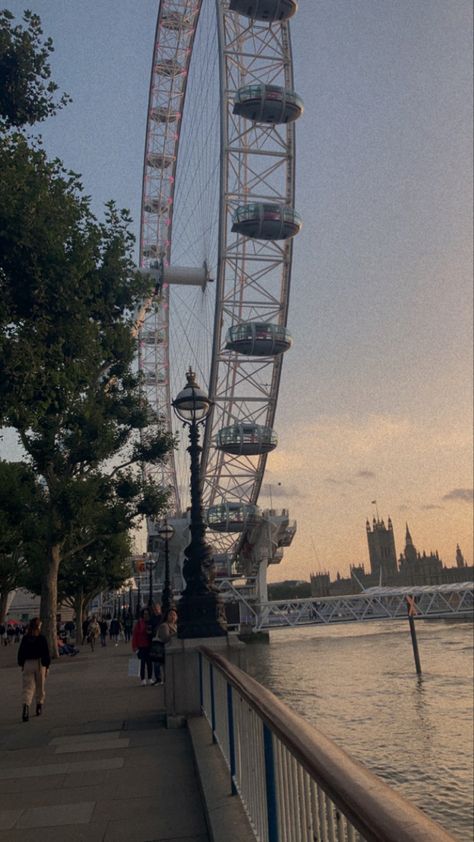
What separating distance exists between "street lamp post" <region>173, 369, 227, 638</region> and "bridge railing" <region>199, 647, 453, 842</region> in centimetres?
485

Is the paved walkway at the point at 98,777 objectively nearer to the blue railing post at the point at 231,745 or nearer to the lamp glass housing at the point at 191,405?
the blue railing post at the point at 231,745

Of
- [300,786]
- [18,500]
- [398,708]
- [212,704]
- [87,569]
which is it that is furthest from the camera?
[87,569]

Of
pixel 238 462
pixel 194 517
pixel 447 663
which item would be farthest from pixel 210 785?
pixel 238 462

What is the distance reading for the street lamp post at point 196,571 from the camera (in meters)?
11.3

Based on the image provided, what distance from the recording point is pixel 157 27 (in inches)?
2263

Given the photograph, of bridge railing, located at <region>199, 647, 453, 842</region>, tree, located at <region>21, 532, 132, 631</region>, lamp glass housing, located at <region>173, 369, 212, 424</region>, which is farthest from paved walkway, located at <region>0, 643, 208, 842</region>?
tree, located at <region>21, 532, 132, 631</region>

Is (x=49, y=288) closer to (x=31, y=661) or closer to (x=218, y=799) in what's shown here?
(x=31, y=661)

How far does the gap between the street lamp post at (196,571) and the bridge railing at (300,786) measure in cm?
485

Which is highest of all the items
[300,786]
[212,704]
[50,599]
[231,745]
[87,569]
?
[300,786]

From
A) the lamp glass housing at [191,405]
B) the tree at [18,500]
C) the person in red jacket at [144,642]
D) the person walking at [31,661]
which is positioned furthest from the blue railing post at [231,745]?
the tree at [18,500]

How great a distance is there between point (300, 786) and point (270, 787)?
2.59 feet

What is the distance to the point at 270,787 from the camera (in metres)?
3.98

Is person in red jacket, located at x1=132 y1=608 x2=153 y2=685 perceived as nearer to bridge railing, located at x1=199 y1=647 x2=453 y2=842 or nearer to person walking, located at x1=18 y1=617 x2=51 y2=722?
person walking, located at x1=18 y1=617 x2=51 y2=722

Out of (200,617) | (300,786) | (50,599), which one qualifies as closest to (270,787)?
(300,786)
